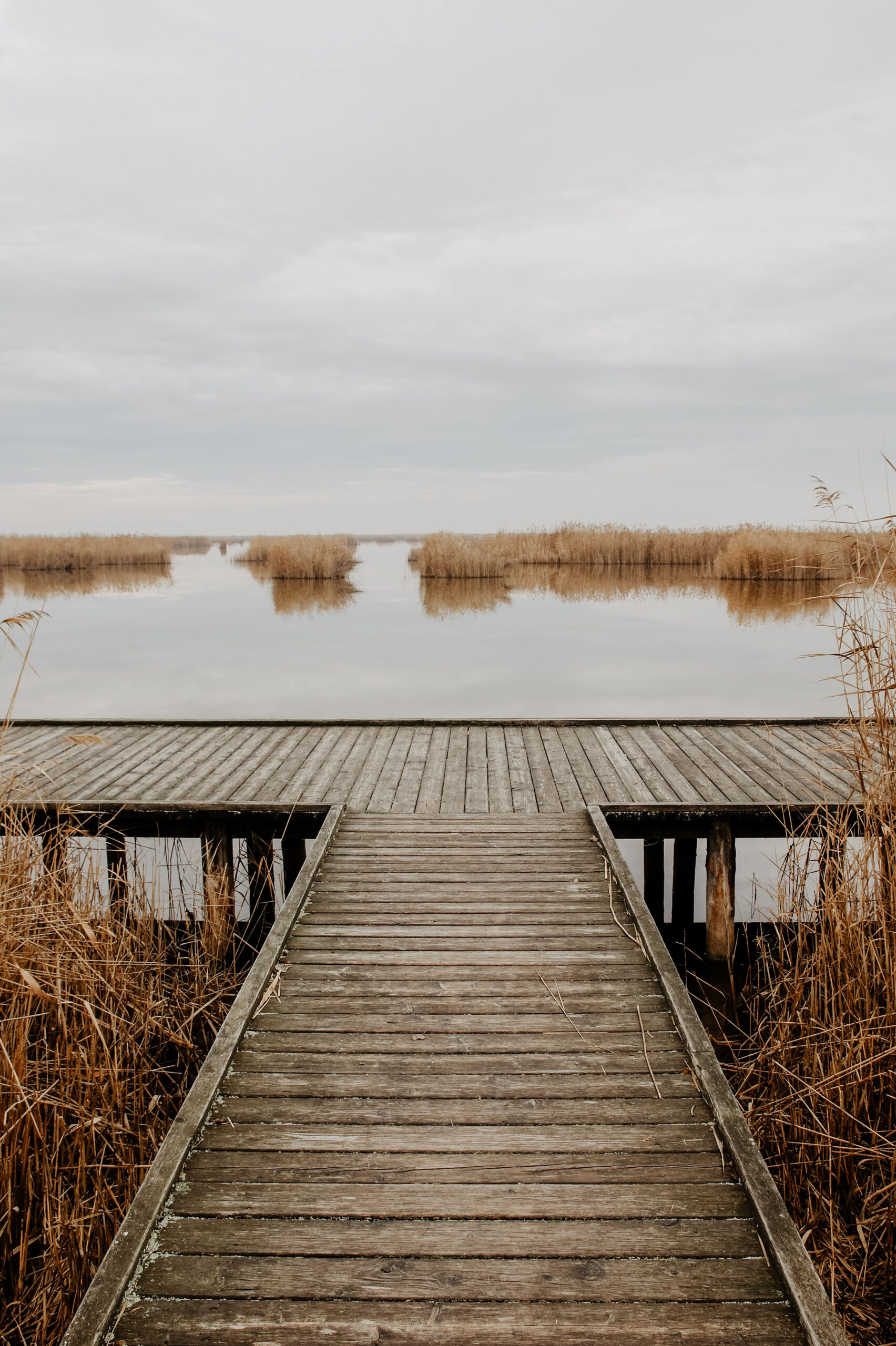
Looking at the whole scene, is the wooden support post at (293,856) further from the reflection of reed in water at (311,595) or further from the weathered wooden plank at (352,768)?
the reflection of reed in water at (311,595)

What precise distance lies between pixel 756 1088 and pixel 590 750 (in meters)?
2.58

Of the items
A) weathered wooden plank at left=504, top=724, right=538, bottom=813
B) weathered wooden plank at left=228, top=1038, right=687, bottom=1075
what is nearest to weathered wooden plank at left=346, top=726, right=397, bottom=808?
weathered wooden plank at left=504, top=724, right=538, bottom=813

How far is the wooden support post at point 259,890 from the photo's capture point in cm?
456

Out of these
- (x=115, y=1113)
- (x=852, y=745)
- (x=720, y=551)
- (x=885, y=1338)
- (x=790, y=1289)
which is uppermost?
(x=720, y=551)

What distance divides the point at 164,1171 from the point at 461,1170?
740mm

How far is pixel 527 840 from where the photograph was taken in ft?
13.4

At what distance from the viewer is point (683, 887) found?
5473mm

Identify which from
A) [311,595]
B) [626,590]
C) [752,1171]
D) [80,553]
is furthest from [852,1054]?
[80,553]

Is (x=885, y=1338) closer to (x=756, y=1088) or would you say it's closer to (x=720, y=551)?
(x=756, y=1088)

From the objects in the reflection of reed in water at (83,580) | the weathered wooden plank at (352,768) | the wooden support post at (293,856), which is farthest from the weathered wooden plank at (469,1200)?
the reflection of reed in water at (83,580)

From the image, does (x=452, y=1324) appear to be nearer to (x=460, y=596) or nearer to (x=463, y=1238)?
(x=463, y=1238)

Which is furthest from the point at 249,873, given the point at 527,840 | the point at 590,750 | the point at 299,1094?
the point at 299,1094

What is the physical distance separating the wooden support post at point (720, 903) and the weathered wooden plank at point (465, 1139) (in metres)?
2.48

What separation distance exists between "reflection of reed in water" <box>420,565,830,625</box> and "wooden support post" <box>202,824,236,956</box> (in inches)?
533
